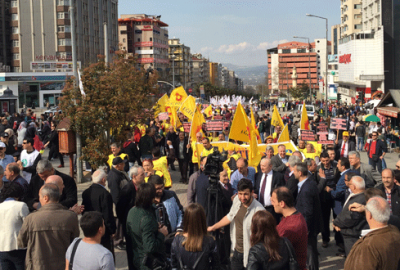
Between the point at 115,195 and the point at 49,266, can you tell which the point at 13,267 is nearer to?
the point at 49,266

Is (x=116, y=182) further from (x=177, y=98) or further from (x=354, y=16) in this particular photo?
(x=354, y=16)

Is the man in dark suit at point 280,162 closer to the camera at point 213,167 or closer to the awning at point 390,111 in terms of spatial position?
the camera at point 213,167

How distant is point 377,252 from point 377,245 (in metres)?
0.06

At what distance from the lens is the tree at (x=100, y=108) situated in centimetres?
1441

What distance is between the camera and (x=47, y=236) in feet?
17.8

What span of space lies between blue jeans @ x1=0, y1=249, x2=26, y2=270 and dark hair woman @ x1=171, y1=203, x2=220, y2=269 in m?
2.24

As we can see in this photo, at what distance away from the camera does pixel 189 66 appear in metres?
174

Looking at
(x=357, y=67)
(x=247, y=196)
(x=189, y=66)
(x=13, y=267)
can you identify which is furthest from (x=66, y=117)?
(x=189, y=66)

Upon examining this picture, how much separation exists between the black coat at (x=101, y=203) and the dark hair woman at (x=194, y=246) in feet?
5.71

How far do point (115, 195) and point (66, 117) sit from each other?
279 inches

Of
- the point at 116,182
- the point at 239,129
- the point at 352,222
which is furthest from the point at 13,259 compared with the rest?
the point at 239,129

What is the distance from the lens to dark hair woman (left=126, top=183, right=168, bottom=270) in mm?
5426

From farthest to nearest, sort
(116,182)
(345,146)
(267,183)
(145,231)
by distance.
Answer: (345,146), (116,182), (267,183), (145,231)

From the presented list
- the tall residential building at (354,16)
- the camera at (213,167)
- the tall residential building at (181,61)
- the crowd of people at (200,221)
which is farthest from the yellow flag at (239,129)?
the tall residential building at (181,61)
